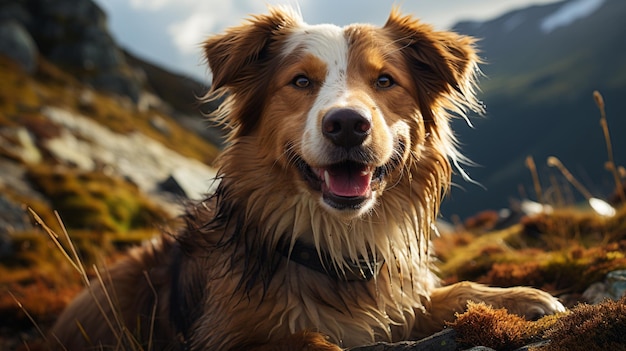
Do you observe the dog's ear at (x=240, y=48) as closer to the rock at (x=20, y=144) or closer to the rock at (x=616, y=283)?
the rock at (x=616, y=283)

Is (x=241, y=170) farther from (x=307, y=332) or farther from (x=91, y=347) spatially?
(x=91, y=347)

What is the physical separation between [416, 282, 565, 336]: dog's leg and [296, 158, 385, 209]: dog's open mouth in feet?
3.64

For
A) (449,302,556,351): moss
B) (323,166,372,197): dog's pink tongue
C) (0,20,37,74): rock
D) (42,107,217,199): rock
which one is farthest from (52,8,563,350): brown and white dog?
(0,20,37,74): rock

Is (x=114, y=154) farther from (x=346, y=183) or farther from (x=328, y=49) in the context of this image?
(x=346, y=183)

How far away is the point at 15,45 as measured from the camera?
160 feet

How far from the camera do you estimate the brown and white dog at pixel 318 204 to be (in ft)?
14.2

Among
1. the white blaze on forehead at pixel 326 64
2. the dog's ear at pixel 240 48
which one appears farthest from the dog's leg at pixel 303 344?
the dog's ear at pixel 240 48

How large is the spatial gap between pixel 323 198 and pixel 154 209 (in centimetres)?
1710

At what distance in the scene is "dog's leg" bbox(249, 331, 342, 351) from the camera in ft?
12.5

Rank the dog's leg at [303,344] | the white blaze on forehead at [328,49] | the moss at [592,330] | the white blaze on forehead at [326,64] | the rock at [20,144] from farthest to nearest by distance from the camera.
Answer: the rock at [20,144] < the white blaze on forehead at [328,49] < the white blaze on forehead at [326,64] < the dog's leg at [303,344] < the moss at [592,330]

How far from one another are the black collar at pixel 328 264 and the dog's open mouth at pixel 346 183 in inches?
21.4

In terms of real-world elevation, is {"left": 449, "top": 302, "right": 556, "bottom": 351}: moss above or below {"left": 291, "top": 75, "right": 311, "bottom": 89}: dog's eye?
below

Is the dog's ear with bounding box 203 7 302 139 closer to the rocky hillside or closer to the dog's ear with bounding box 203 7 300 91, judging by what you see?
the dog's ear with bounding box 203 7 300 91

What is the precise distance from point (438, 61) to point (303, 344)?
2.76 metres
